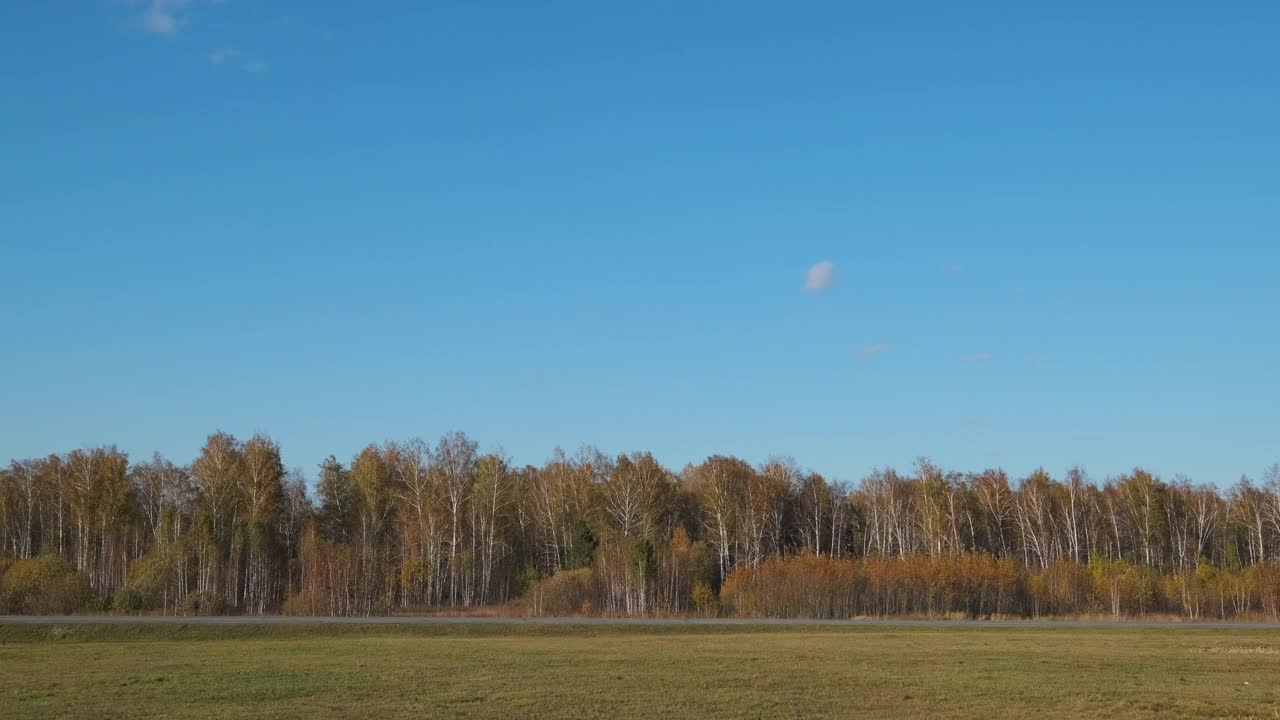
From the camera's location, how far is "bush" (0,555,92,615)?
6806cm

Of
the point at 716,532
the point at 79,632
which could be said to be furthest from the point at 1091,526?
the point at 79,632

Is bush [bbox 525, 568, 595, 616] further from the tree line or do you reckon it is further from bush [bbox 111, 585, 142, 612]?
bush [bbox 111, 585, 142, 612]

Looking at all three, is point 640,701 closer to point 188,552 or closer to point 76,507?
point 188,552

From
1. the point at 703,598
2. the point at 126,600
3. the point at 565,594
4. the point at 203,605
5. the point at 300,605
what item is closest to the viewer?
the point at 203,605

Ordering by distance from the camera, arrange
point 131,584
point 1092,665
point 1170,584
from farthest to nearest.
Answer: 1. point 1170,584
2. point 131,584
3. point 1092,665

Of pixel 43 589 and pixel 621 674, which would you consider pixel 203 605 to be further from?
pixel 621 674

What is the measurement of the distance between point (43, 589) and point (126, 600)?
5.27m

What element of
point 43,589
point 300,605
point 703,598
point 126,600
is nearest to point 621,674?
point 300,605

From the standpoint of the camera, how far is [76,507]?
288 feet

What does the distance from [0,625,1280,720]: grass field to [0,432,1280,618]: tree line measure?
27816 millimetres

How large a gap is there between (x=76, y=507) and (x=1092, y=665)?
80407 mm

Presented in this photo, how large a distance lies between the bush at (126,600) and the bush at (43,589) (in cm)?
193

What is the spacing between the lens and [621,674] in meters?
30.2

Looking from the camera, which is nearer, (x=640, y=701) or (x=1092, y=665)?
(x=640, y=701)
